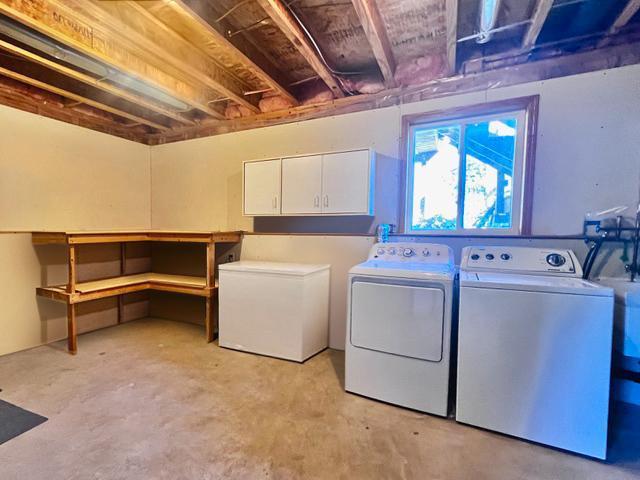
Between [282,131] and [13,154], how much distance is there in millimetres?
2580

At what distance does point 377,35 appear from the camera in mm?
2105

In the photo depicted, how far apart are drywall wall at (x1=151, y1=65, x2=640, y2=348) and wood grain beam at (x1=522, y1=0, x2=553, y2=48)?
313mm

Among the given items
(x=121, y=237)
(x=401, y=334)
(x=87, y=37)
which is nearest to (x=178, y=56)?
(x=87, y=37)

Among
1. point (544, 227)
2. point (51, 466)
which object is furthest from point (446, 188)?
point (51, 466)

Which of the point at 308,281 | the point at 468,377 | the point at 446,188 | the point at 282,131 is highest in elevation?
the point at 282,131

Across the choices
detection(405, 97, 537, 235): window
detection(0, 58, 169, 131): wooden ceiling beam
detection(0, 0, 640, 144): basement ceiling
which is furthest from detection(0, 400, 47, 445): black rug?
detection(405, 97, 537, 235): window

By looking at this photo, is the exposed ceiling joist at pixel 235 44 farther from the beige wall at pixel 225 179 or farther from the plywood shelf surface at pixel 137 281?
the plywood shelf surface at pixel 137 281

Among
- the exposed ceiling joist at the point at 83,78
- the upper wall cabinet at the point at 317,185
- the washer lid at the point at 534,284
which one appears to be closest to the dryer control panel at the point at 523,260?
the washer lid at the point at 534,284

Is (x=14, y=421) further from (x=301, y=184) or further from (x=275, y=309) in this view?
(x=301, y=184)

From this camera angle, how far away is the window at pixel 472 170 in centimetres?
246

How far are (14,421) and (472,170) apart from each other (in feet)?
12.1

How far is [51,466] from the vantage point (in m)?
1.51

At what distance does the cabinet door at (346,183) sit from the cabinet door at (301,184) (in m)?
0.07

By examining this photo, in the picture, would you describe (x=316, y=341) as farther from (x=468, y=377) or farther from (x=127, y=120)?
(x=127, y=120)
